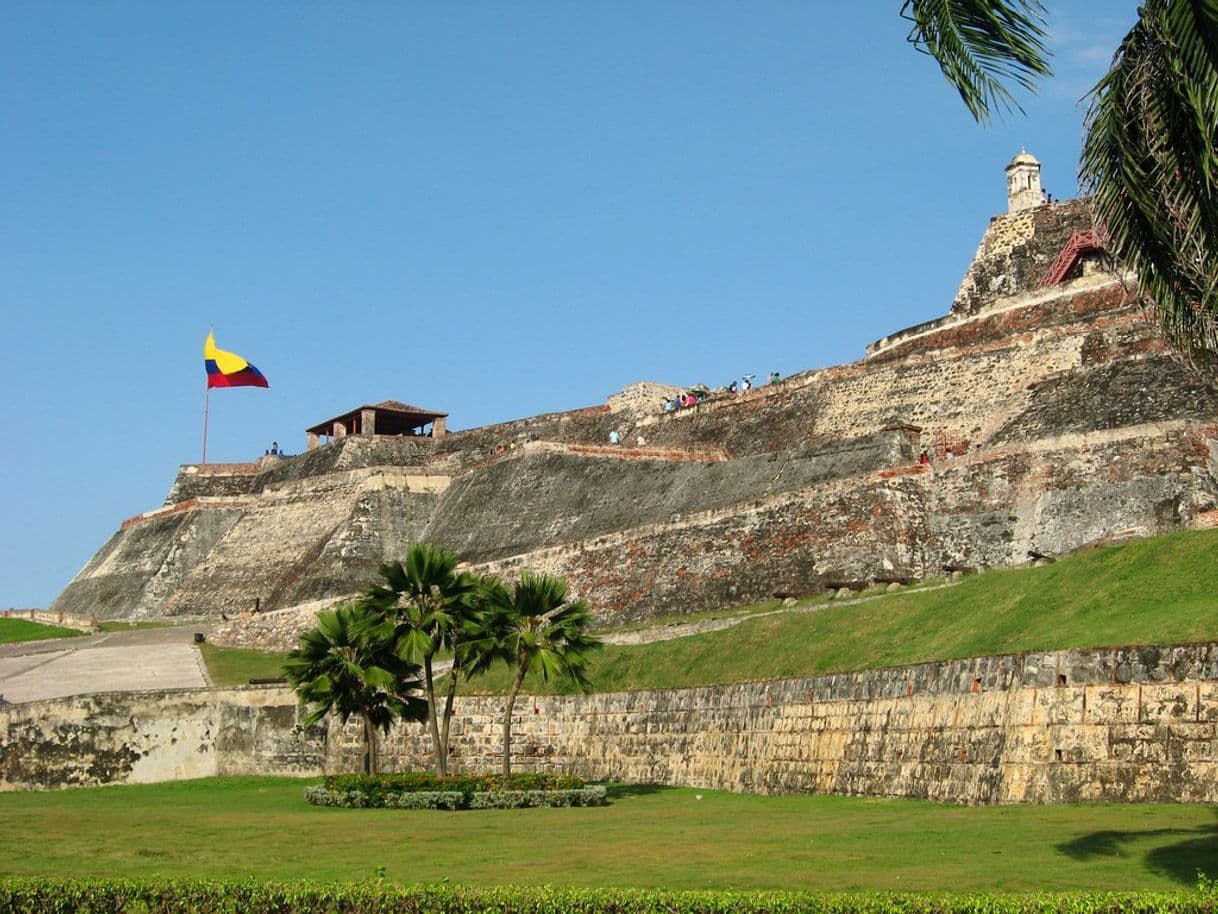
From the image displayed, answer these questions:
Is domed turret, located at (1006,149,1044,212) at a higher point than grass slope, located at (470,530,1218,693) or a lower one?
higher

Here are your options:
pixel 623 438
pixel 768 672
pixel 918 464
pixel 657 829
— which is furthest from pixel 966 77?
pixel 623 438

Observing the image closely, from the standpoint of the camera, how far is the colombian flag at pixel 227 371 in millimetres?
62938

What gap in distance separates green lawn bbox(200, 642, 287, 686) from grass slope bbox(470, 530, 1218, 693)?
1005 centimetres

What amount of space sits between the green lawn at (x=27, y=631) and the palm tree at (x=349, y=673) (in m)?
21.0

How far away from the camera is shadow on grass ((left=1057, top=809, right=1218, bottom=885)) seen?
1459cm

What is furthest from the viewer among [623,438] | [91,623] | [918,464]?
[623,438]

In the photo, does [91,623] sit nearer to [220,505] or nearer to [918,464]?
[220,505]

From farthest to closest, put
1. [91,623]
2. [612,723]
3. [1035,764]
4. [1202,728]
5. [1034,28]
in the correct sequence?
[91,623] → [612,723] → [1035,764] → [1202,728] → [1034,28]

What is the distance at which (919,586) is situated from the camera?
98.2 feet

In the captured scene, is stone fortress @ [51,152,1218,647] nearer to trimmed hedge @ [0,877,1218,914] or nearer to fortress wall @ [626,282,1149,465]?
fortress wall @ [626,282,1149,465]

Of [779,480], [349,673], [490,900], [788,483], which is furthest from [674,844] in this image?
[779,480]

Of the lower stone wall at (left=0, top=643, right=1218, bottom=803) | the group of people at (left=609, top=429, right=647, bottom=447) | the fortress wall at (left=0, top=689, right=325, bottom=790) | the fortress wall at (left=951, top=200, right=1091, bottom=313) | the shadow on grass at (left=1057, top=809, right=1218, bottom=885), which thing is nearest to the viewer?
the shadow on grass at (left=1057, top=809, right=1218, bottom=885)

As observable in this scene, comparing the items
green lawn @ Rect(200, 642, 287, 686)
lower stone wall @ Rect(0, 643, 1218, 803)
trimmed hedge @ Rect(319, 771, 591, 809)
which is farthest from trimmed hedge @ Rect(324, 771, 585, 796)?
green lawn @ Rect(200, 642, 287, 686)

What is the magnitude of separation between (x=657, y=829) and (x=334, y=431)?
4470 centimetres
